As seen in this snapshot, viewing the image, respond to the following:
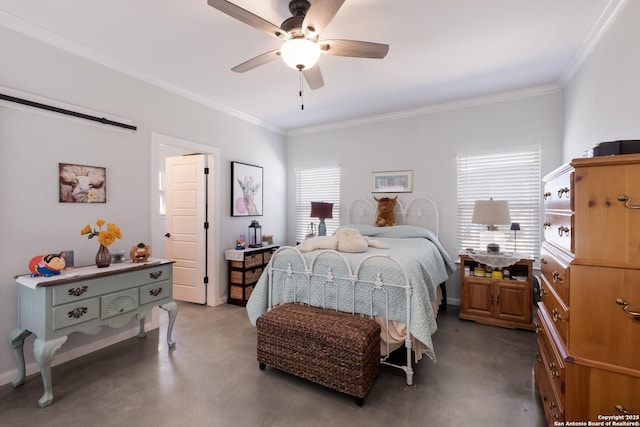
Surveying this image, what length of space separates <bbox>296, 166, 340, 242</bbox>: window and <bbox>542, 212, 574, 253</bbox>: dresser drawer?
11.5 ft

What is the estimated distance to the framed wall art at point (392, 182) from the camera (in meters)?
4.49

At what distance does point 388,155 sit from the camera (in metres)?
4.67

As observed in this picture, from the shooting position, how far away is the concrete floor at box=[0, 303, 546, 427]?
6.23 feet

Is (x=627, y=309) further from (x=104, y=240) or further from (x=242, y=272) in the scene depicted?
(x=242, y=272)

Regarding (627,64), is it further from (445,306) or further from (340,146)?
(340,146)

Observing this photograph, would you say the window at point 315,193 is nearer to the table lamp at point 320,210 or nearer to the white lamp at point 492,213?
the table lamp at point 320,210

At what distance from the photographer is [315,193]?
5.38m

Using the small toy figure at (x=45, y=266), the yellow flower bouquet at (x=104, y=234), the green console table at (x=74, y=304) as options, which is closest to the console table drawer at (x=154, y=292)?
the green console table at (x=74, y=304)

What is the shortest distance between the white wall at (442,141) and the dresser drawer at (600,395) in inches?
117

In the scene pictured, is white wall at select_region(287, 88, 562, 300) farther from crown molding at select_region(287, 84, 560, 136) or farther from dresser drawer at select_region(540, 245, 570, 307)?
dresser drawer at select_region(540, 245, 570, 307)

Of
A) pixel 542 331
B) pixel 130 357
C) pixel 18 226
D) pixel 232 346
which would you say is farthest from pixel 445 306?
pixel 18 226

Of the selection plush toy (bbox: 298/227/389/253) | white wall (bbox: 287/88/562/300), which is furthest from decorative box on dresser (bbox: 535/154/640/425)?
white wall (bbox: 287/88/562/300)

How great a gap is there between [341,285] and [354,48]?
6.24 ft

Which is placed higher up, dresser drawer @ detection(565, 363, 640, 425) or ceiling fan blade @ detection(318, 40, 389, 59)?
ceiling fan blade @ detection(318, 40, 389, 59)
